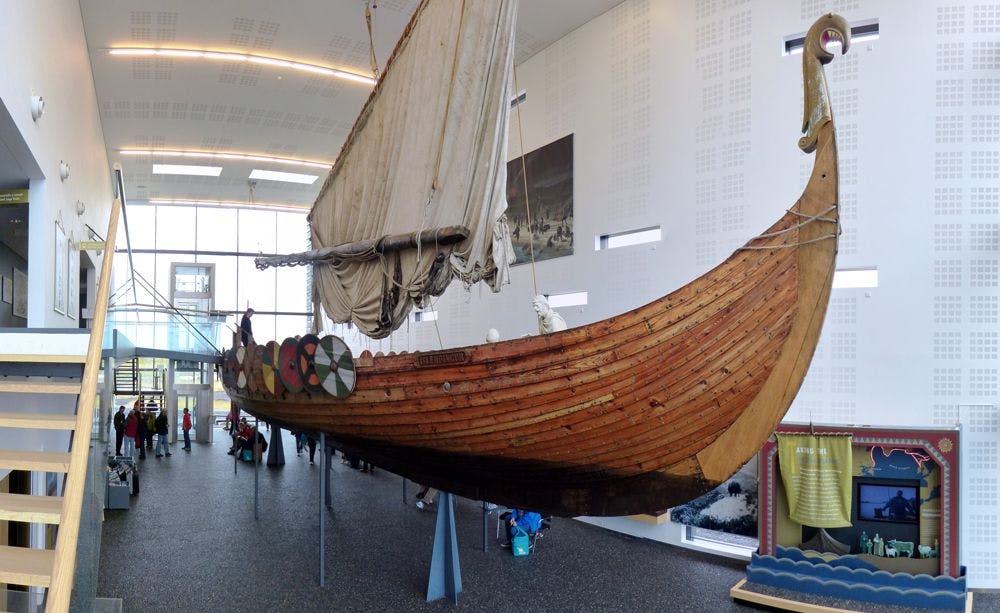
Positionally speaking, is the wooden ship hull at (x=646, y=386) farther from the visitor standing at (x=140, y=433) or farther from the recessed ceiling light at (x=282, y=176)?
the recessed ceiling light at (x=282, y=176)

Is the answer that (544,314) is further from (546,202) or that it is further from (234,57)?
(234,57)

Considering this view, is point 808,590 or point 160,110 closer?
point 808,590

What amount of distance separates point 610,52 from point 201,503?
23.3 feet

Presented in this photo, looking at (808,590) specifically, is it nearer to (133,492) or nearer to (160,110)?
(133,492)

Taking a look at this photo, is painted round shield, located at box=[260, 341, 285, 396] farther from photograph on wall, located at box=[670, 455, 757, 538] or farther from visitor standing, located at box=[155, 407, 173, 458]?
visitor standing, located at box=[155, 407, 173, 458]

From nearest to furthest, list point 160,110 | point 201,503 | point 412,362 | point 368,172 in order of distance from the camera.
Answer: point 412,362
point 368,172
point 201,503
point 160,110

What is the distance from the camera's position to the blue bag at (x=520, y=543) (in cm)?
574

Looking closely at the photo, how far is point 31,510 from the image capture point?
183 centimetres

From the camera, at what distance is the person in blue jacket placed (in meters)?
5.90

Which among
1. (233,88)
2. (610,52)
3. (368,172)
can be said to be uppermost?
(233,88)

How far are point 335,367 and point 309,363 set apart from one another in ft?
1.17

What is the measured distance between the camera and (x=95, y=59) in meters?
9.23

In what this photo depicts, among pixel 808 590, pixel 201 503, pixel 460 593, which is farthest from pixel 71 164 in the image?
pixel 808 590

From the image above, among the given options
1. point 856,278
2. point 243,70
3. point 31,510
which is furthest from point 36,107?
point 856,278
